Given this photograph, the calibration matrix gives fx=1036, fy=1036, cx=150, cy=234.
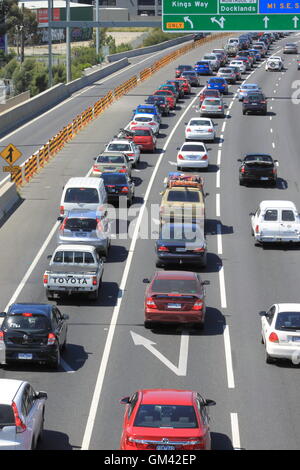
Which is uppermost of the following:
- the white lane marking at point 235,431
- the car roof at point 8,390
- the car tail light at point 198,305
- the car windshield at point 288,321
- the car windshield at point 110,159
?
the car roof at point 8,390

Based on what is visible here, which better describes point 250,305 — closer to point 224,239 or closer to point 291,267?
point 291,267

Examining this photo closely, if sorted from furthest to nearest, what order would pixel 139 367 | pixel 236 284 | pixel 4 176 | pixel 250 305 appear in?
pixel 4 176 < pixel 236 284 < pixel 250 305 < pixel 139 367

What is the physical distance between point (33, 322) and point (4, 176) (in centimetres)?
2630

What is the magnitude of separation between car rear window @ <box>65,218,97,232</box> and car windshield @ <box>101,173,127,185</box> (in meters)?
7.43

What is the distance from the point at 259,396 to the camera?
22.3 meters

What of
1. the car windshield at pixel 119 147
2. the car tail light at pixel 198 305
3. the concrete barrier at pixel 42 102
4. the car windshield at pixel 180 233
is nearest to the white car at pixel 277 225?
the car windshield at pixel 180 233

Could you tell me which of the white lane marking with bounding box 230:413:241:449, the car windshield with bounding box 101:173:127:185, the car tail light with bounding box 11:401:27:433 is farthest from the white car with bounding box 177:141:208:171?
the car tail light with bounding box 11:401:27:433

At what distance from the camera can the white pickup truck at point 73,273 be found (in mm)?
29188

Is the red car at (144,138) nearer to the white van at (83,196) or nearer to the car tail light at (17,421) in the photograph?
the white van at (83,196)

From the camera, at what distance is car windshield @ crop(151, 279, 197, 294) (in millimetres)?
27000

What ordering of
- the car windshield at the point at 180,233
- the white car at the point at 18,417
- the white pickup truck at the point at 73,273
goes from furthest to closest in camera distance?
the car windshield at the point at 180,233 → the white pickup truck at the point at 73,273 → the white car at the point at 18,417

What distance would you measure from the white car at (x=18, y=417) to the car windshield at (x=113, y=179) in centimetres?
2434

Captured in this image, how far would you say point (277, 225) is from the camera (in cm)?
3653
